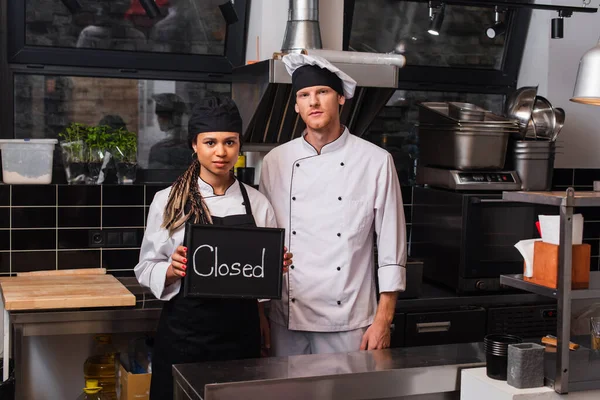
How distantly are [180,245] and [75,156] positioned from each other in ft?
4.62

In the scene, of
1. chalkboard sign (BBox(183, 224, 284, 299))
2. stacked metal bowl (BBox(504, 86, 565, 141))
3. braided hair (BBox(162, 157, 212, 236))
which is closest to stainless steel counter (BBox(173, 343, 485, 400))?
chalkboard sign (BBox(183, 224, 284, 299))

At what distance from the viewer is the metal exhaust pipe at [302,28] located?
150 inches

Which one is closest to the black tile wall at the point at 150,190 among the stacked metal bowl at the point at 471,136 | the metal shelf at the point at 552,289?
the stacked metal bowl at the point at 471,136

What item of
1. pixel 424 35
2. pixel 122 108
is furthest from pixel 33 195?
pixel 424 35

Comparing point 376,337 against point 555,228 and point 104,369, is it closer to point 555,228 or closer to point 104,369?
point 555,228

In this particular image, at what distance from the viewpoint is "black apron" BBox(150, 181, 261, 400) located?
2.77 metres

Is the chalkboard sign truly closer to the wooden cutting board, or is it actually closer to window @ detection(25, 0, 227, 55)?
the wooden cutting board

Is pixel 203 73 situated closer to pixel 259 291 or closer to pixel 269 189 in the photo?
pixel 269 189

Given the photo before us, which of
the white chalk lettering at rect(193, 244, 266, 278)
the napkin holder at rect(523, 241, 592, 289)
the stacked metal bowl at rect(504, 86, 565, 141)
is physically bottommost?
the white chalk lettering at rect(193, 244, 266, 278)

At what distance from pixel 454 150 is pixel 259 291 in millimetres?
1832

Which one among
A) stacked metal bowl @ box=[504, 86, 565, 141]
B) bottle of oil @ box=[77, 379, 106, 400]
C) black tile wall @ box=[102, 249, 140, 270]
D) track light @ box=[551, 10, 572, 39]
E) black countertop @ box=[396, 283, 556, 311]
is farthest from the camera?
track light @ box=[551, 10, 572, 39]

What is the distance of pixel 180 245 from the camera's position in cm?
278

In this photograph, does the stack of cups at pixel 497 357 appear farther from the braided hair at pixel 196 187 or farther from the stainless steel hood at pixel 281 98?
the stainless steel hood at pixel 281 98

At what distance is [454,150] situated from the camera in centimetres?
412
